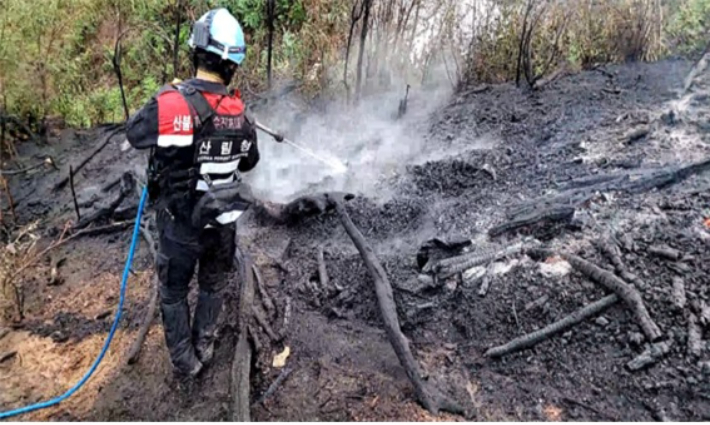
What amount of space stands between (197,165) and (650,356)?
9.89 feet

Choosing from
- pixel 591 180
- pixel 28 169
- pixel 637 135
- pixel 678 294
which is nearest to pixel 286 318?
pixel 678 294

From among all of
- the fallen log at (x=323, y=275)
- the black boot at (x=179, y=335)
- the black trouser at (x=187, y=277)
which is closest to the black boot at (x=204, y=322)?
the black trouser at (x=187, y=277)

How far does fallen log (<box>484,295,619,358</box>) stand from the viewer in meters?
3.48

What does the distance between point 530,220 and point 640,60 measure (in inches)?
199

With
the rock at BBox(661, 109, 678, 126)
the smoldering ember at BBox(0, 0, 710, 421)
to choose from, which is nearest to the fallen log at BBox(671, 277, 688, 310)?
the smoldering ember at BBox(0, 0, 710, 421)

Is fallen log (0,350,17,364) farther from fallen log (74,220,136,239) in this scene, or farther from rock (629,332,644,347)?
Result: rock (629,332,644,347)

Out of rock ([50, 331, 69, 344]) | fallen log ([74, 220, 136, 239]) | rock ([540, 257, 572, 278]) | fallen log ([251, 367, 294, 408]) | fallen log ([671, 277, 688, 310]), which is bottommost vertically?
rock ([50, 331, 69, 344])

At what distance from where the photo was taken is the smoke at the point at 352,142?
252 inches

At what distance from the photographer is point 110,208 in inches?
240

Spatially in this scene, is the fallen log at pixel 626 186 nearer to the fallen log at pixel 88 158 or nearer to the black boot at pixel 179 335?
the black boot at pixel 179 335

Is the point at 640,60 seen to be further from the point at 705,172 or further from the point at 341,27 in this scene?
the point at 341,27

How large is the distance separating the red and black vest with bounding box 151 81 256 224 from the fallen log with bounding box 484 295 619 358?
6.52 ft

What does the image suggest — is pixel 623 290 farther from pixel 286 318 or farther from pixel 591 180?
pixel 286 318

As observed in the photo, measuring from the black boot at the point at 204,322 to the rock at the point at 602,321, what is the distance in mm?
2606
